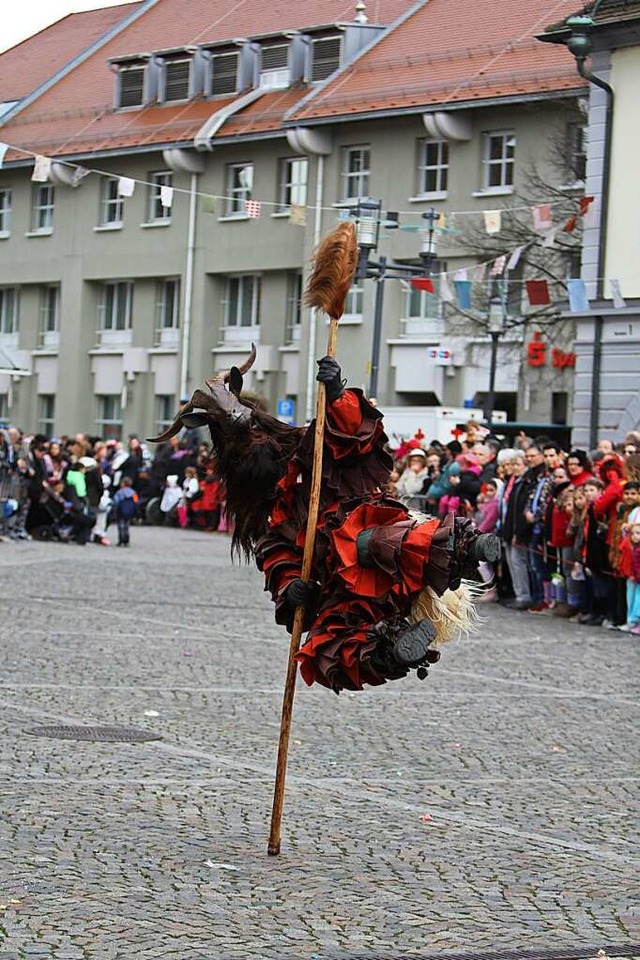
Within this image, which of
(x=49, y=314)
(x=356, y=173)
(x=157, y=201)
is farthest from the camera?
(x=49, y=314)

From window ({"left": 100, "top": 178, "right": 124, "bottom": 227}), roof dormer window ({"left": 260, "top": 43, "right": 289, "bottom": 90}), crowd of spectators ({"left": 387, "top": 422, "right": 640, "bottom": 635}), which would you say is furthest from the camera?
window ({"left": 100, "top": 178, "right": 124, "bottom": 227})

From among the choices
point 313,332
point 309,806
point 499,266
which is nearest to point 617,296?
point 499,266

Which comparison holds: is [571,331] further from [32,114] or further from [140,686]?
[140,686]

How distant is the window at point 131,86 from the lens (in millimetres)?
52688

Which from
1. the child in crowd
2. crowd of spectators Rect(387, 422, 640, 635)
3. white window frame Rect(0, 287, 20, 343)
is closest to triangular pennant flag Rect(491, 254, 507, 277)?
crowd of spectators Rect(387, 422, 640, 635)

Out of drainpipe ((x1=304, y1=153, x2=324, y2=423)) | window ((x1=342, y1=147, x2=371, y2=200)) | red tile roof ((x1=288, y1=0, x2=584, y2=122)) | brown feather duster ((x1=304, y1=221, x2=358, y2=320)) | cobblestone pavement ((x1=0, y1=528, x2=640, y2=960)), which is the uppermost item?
red tile roof ((x1=288, y1=0, x2=584, y2=122))

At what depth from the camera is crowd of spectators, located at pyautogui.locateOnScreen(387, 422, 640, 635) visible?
19.3 metres

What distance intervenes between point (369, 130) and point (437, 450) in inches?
830

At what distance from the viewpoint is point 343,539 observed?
7.60 m

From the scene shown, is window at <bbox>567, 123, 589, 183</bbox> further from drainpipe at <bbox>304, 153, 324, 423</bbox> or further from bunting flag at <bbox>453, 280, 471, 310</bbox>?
bunting flag at <bbox>453, 280, 471, 310</bbox>

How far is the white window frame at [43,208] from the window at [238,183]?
7.54 metres

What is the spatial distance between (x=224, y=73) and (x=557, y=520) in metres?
32.9

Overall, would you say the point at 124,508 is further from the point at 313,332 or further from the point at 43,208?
the point at 43,208

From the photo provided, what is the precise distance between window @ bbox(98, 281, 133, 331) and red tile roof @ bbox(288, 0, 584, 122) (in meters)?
9.31
